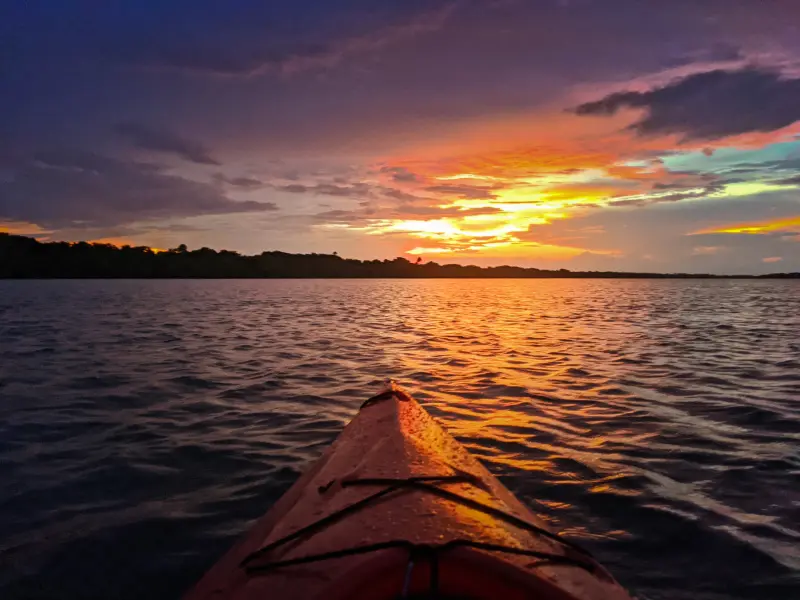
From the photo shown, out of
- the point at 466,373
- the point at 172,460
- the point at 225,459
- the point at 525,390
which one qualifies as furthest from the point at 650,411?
the point at 172,460

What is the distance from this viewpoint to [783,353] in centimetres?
1574

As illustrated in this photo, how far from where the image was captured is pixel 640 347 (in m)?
17.3

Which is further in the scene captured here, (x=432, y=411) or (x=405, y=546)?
(x=432, y=411)

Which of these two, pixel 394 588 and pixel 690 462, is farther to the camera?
pixel 690 462

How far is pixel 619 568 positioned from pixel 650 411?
548 centimetres

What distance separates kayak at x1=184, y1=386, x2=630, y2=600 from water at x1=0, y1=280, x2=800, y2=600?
1352mm

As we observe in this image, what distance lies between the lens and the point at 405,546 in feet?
8.68

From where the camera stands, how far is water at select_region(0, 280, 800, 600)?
4.65 metres

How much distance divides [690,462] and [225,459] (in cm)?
603

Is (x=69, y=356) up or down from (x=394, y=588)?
down

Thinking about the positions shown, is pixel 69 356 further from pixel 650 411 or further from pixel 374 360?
pixel 650 411

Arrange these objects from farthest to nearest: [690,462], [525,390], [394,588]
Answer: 1. [525,390]
2. [690,462]
3. [394,588]

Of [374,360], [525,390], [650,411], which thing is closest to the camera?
[650,411]

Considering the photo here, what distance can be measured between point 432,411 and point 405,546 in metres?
6.84
